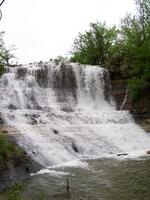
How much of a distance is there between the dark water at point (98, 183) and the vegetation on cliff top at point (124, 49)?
15.1 metres

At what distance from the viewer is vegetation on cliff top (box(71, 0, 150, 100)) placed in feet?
103

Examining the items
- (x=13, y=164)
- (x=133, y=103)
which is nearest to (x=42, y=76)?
(x=133, y=103)

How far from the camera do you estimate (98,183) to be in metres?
13.8

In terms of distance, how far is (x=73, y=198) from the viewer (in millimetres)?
12070

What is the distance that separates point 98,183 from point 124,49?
28.3 m

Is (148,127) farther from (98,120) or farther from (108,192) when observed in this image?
(108,192)

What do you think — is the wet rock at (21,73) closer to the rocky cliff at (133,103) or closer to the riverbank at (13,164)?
the rocky cliff at (133,103)

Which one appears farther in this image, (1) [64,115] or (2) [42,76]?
(2) [42,76]

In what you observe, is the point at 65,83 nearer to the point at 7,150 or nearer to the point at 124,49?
the point at 124,49

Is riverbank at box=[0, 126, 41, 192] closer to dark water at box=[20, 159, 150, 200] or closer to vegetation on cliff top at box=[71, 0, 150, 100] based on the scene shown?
dark water at box=[20, 159, 150, 200]

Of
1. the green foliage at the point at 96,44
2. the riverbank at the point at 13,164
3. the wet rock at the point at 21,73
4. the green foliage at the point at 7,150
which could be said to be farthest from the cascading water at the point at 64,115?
the green foliage at the point at 96,44

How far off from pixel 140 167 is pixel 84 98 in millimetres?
17235

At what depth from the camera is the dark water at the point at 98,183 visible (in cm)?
1227

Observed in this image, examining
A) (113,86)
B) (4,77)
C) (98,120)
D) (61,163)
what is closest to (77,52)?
(113,86)
